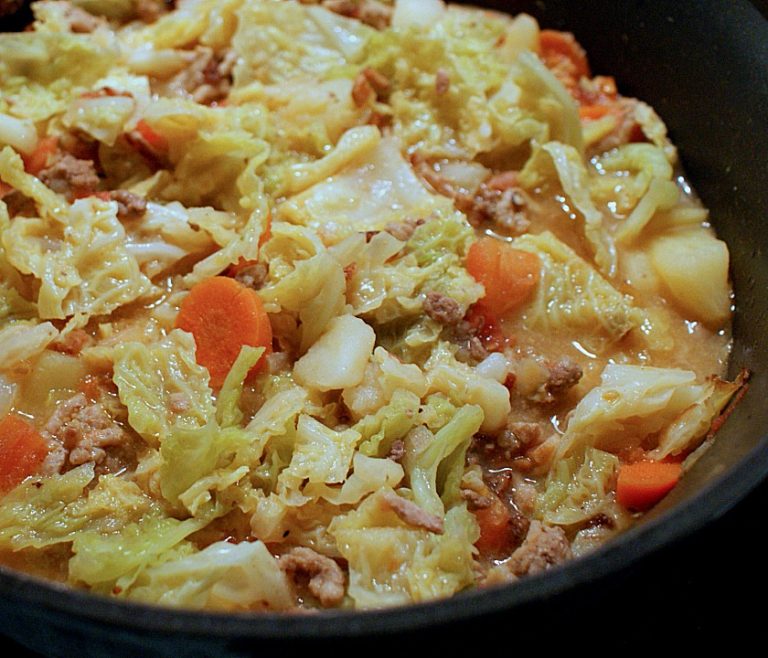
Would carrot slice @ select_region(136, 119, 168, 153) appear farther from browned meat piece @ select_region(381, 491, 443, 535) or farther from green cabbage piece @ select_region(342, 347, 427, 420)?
browned meat piece @ select_region(381, 491, 443, 535)

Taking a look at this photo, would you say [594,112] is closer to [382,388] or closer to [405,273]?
[405,273]

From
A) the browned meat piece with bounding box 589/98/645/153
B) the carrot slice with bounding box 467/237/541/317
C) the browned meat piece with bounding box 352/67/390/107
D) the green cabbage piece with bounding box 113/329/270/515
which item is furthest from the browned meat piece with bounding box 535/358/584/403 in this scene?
the browned meat piece with bounding box 352/67/390/107

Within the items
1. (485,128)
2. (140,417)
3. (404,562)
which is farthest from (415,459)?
(485,128)

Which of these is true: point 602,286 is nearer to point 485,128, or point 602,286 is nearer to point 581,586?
point 485,128

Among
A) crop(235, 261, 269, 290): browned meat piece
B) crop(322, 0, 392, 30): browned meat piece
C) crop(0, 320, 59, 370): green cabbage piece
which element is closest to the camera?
crop(0, 320, 59, 370): green cabbage piece

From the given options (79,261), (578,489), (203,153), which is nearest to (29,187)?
(79,261)

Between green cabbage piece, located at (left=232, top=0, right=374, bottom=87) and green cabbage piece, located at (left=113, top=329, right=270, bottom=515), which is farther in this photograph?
→ green cabbage piece, located at (left=232, top=0, right=374, bottom=87)

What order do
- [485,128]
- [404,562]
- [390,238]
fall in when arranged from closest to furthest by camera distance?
[404,562], [390,238], [485,128]
